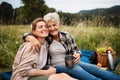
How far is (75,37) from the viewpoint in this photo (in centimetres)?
489

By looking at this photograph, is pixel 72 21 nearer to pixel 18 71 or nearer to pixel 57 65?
pixel 57 65

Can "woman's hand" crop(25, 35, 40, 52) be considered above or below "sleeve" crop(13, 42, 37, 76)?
above

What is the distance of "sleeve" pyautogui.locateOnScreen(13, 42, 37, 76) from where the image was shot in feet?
8.14

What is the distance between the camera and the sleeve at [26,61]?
8.14ft

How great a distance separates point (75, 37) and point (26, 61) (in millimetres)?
2485

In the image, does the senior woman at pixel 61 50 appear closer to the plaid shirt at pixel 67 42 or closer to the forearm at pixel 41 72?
the plaid shirt at pixel 67 42

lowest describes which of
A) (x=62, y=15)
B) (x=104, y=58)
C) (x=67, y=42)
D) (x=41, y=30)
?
(x=104, y=58)

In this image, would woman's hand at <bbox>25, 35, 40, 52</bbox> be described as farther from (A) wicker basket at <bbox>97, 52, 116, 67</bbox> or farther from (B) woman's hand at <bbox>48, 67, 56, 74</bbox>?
(A) wicker basket at <bbox>97, 52, 116, 67</bbox>

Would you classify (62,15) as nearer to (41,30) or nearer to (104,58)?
(104,58)

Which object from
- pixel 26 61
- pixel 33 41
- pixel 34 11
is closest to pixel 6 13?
pixel 34 11

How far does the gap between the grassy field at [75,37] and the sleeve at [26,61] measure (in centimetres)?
122

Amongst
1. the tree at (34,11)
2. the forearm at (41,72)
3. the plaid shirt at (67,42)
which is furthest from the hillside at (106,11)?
the forearm at (41,72)

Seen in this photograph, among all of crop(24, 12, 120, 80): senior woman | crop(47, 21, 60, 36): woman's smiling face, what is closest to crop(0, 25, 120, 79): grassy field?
crop(24, 12, 120, 80): senior woman

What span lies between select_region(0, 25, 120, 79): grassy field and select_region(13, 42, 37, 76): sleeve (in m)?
1.22
